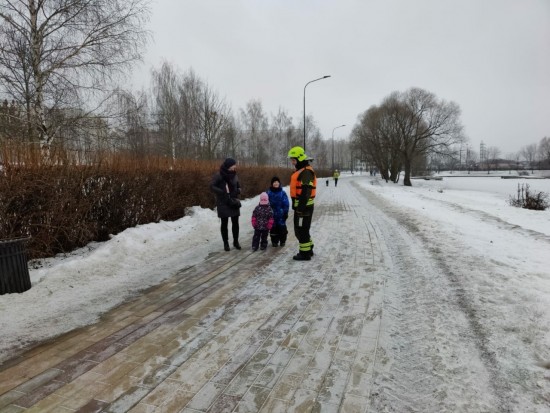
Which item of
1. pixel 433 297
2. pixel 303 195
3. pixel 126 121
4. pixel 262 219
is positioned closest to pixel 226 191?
pixel 262 219

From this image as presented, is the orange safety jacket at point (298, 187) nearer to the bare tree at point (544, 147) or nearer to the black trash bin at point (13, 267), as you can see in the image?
the black trash bin at point (13, 267)

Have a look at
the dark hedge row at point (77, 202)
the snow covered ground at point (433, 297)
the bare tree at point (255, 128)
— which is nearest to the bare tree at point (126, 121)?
the dark hedge row at point (77, 202)

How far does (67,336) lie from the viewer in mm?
3656

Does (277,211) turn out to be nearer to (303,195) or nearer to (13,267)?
(303,195)

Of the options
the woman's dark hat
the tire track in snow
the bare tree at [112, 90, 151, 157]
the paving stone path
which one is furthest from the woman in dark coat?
the bare tree at [112, 90, 151, 157]

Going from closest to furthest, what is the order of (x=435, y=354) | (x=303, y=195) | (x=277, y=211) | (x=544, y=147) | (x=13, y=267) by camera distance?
(x=435, y=354) → (x=13, y=267) → (x=303, y=195) → (x=277, y=211) → (x=544, y=147)

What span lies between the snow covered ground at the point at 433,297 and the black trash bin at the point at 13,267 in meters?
0.13

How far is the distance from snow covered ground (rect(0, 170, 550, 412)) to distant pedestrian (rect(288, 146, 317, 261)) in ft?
1.47

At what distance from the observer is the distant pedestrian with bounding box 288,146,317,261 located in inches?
251

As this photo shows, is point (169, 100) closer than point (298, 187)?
No

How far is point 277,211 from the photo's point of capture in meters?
7.70

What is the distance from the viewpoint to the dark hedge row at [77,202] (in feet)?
17.5

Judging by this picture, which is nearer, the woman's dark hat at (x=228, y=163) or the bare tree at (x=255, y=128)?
the woman's dark hat at (x=228, y=163)

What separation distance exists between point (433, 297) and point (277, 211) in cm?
391
